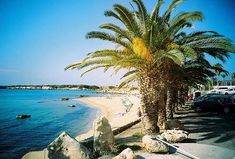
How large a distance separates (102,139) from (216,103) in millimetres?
15693

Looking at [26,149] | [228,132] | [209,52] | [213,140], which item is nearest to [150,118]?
[213,140]

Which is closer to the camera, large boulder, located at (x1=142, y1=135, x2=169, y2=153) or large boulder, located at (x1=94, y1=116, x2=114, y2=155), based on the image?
large boulder, located at (x1=142, y1=135, x2=169, y2=153)

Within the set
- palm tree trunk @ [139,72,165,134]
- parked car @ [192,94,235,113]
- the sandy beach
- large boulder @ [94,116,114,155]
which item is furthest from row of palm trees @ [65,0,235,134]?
parked car @ [192,94,235,113]

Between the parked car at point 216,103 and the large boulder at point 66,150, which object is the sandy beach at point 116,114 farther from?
the large boulder at point 66,150

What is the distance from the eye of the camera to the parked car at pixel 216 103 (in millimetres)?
21109

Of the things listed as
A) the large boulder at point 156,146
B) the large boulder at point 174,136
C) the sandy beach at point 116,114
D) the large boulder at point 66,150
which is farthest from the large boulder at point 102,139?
the sandy beach at point 116,114

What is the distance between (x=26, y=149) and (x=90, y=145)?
414 inches

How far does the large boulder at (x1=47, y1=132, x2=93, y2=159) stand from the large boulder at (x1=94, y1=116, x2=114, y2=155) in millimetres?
832

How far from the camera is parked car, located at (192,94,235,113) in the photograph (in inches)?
831

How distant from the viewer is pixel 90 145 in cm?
954

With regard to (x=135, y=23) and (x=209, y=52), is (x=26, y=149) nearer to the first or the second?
(x=135, y=23)

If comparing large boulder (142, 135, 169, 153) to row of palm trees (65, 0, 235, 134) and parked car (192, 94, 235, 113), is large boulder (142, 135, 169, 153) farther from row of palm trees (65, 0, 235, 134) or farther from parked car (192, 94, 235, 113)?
parked car (192, 94, 235, 113)

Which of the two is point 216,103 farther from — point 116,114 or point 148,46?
point 116,114

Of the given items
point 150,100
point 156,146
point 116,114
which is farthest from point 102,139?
point 116,114
